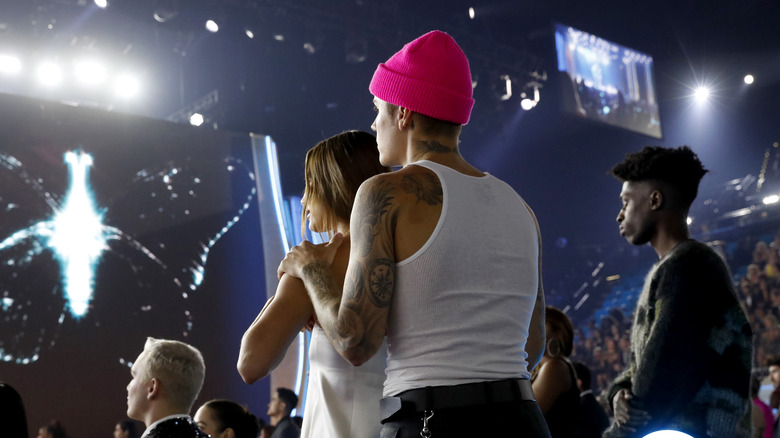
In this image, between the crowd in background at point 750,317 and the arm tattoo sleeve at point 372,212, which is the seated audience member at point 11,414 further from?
the crowd in background at point 750,317

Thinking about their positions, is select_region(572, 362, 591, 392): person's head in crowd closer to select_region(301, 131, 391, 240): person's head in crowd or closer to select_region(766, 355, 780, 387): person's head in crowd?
select_region(766, 355, 780, 387): person's head in crowd

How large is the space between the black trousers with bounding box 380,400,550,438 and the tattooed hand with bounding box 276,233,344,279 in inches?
14.2

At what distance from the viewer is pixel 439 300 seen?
131 centimetres

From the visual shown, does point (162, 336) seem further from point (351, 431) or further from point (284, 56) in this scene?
point (351, 431)

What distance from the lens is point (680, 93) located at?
1573 centimetres

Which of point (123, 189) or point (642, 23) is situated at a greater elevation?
point (642, 23)

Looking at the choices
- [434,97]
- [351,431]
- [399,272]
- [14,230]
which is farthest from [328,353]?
[14,230]

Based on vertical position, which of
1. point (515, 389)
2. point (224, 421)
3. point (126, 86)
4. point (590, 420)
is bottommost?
point (590, 420)

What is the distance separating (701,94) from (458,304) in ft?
52.5

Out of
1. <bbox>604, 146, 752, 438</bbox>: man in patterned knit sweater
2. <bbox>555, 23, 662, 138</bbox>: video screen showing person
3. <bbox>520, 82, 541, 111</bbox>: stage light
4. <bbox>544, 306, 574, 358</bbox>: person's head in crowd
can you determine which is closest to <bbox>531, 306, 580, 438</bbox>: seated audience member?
<bbox>544, 306, 574, 358</bbox>: person's head in crowd

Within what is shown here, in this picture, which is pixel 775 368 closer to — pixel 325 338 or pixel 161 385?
Result: pixel 161 385

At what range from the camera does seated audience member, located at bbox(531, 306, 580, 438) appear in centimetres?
331

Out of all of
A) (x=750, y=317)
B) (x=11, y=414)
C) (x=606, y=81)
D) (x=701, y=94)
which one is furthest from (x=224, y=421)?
(x=701, y=94)

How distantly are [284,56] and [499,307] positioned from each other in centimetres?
1023
